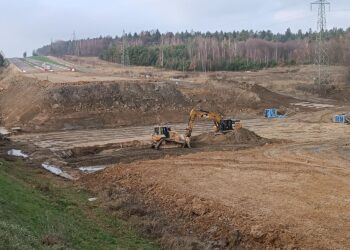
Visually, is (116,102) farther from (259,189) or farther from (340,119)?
(259,189)

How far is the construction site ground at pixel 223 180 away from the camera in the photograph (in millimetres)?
14797

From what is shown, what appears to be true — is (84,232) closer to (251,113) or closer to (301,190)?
(301,190)

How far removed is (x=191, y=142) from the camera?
32.6m

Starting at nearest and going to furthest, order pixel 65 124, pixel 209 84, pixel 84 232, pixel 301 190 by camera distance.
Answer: pixel 84 232, pixel 301 190, pixel 65 124, pixel 209 84

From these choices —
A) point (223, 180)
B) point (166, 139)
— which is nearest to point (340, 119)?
point (166, 139)

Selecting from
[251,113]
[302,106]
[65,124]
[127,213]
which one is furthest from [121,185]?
[302,106]

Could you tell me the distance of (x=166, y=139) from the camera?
31109 mm

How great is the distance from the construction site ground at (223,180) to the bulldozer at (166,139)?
21.9 inches

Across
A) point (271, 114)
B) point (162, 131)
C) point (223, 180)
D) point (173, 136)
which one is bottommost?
point (223, 180)

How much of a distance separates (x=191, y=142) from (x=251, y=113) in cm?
1738

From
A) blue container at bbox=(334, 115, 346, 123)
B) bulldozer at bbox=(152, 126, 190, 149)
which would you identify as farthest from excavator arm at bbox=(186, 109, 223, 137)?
blue container at bbox=(334, 115, 346, 123)

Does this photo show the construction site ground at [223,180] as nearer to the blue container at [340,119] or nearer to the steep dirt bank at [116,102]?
the blue container at [340,119]

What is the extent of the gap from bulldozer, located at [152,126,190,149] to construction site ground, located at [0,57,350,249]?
0.56 metres

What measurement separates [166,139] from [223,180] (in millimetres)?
9991
